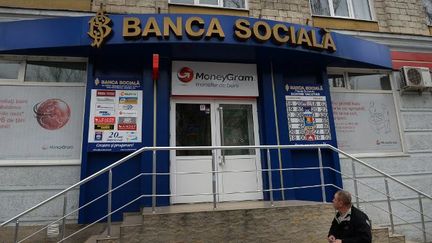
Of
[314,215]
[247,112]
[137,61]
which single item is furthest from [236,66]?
[314,215]

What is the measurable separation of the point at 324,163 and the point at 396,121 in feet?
6.65

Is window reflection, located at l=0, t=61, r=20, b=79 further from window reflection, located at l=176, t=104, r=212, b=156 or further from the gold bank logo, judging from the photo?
window reflection, located at l=176, t=104, r=212, b=156

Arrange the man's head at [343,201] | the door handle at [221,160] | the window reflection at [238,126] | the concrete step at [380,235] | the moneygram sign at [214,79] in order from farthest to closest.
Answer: the window reflection at [238,126]
the moneygram sign at [214,79]
the door handle at [221,160]
the concrete step at [380,235]
the man's head at [343,201]

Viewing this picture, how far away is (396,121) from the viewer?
6.84m

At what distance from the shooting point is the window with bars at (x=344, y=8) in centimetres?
730

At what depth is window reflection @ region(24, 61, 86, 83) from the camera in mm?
5645

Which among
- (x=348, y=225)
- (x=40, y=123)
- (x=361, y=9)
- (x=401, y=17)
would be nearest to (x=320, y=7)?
(x=361, y=9)

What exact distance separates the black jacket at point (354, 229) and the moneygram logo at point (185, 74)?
3709 millimetres

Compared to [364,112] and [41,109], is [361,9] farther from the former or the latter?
[41,109]

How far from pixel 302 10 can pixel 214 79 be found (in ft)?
8.43

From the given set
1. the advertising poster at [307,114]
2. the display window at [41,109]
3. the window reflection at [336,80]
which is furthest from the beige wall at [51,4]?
the window reflection at [336,80]

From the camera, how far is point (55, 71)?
18.8 feet

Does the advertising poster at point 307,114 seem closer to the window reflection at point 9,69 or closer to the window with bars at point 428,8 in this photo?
the window with bars at point 428,8

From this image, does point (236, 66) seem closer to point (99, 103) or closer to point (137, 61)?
point (137, 61)
